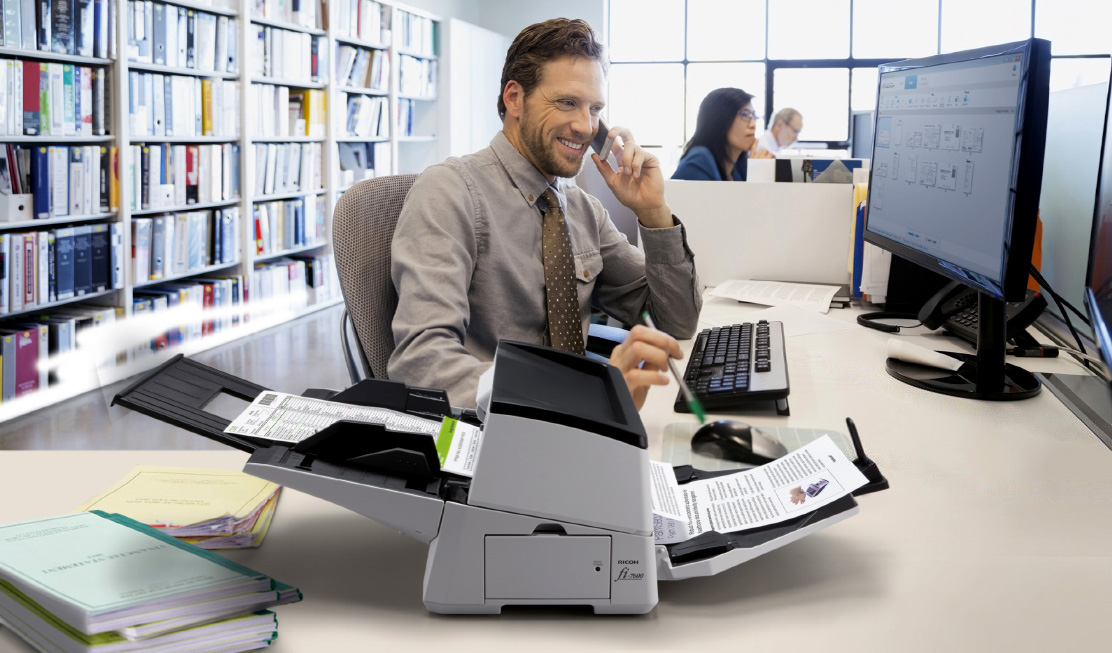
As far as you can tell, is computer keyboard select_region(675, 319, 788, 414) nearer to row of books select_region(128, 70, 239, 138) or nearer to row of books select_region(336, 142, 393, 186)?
row of books select_region(128, 70, 239, 138)

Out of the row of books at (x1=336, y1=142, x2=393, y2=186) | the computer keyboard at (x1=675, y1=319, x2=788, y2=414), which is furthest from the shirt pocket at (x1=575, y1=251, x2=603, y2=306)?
the row of books at (x1=336, y1=142, x2=393, y2=186)

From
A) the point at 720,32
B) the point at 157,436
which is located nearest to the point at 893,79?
the point at 157,436

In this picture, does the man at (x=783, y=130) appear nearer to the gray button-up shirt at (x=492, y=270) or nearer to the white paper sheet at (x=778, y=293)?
the white paper sheet at (x=778, y=293)

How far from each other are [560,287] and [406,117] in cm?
540

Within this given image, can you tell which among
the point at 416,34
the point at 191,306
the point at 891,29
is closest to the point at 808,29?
the point at 891,29

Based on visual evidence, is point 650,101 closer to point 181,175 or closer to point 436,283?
point 181,175

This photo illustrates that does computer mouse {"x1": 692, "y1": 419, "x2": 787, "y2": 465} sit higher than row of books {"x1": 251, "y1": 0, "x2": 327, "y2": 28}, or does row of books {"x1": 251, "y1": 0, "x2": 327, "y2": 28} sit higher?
row of books {"x1": 251, "y1": 0, "x2": 327, "y2": 28}

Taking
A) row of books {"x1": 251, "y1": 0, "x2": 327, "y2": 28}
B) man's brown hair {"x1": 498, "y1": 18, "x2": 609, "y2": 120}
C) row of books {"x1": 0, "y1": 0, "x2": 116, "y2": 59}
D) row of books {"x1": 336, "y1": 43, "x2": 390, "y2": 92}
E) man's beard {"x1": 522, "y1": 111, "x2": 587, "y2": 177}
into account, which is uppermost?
row of books {"x1": 251, "y1": 0, "x2": 327, "y2": 28}

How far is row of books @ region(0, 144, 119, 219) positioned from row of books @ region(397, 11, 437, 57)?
2.96 m

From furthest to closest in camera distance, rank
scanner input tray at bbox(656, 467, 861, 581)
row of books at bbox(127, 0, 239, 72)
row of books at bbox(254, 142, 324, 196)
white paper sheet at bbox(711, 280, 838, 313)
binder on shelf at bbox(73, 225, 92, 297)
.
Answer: row of books at bbox(254, 142, 324, 196) < row of books at bbox(127, 0, 239, 72) < binder on shelf at bbox(73, 225, 92, 297) < white paper sheet at bbox(711, 280, 838, 313) < scanner input tray at bbox(656, 467, 861, 581)

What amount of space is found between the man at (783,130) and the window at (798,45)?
0.95m

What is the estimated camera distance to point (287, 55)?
5.23 metres

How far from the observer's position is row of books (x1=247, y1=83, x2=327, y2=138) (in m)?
5.02

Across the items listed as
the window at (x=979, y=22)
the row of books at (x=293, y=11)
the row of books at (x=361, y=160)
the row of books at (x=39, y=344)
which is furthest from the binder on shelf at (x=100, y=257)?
the window at (x=979, y=22)
